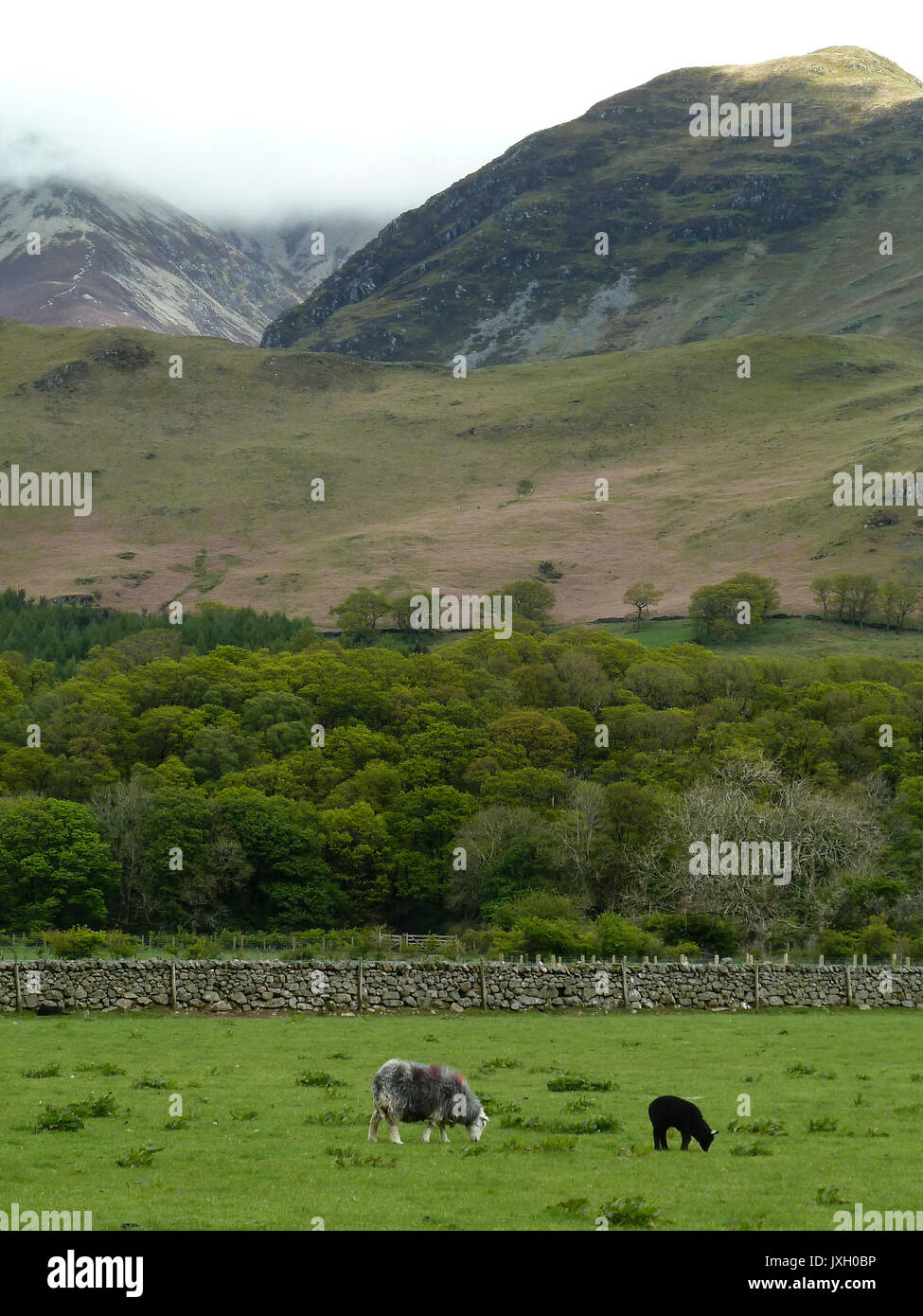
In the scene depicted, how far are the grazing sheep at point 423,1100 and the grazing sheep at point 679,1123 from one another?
8.88 ft

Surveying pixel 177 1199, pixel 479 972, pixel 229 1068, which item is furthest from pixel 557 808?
pixel 177 1199

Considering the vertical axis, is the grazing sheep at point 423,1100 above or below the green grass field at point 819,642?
below

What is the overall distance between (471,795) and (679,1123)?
76934 millimetres

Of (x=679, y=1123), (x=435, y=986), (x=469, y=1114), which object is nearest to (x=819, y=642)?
(x=435, y=986)

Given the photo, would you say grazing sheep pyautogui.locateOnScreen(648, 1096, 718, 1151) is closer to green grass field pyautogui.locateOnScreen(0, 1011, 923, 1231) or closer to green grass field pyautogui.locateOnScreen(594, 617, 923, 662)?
green grass field pyautogui.locateOnScreen(0, 1011, 923, 1231)

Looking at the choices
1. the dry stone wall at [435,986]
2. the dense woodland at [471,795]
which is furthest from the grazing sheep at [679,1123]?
the dense woodland at [471,795]

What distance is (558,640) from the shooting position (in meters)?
156

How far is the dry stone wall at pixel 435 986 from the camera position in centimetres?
4147

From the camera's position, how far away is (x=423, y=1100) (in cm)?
2130

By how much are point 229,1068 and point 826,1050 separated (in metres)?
15.4

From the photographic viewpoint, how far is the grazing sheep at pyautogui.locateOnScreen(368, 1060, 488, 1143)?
21.1m

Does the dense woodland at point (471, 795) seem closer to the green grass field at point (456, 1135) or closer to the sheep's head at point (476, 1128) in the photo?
the green grass field at point (456, 1135)

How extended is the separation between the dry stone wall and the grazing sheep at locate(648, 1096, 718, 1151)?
79.0 feet
